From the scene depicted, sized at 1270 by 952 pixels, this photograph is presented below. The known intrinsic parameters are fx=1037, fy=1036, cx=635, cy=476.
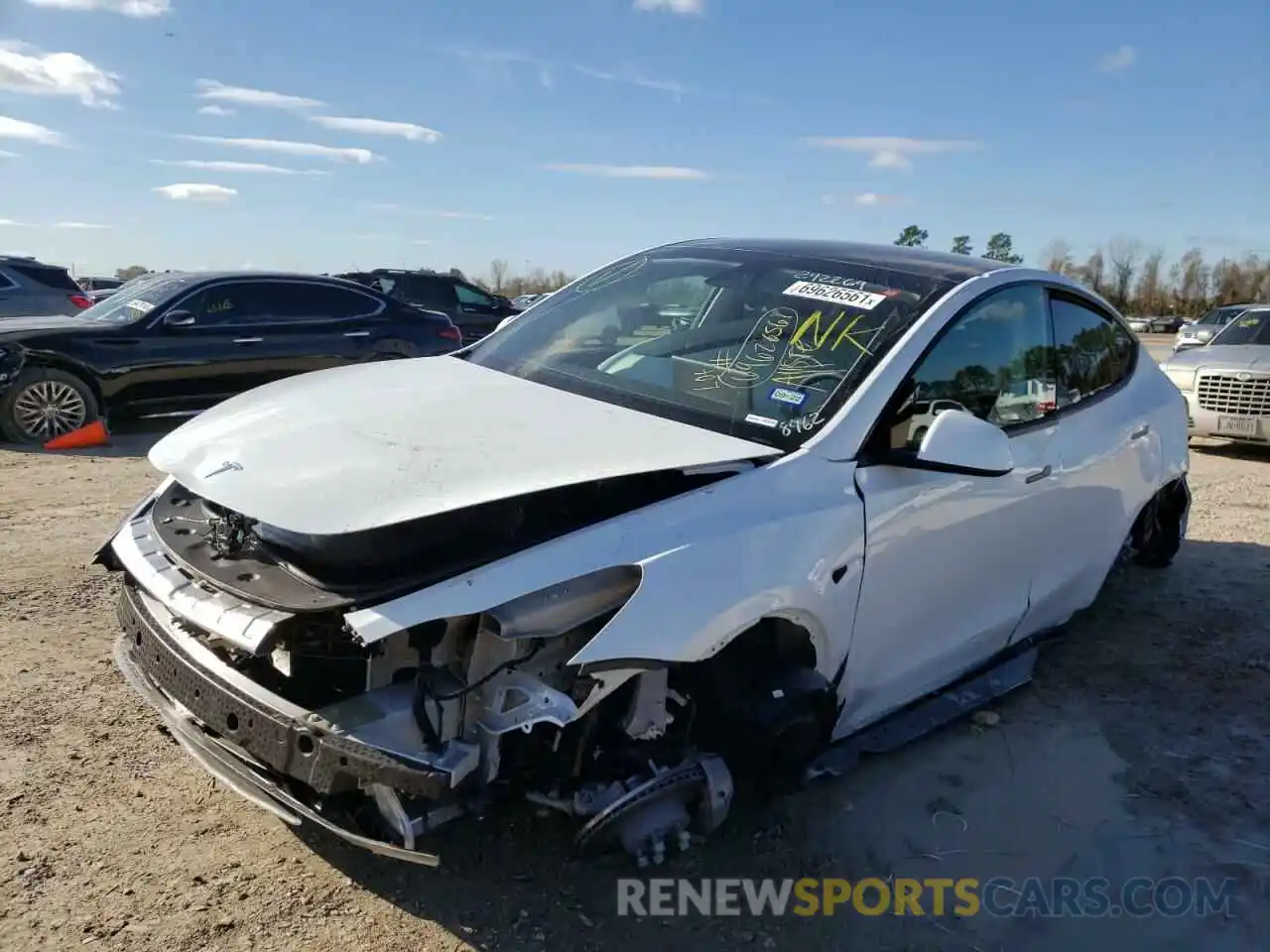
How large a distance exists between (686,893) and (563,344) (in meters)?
2.04

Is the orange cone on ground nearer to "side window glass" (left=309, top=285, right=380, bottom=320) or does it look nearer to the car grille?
"side window glass" (left=309, top=285, right=380, bottom=320)

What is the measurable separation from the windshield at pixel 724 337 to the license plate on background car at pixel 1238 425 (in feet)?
27.5

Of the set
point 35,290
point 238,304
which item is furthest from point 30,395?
point 35,290

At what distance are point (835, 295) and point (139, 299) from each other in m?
8.22

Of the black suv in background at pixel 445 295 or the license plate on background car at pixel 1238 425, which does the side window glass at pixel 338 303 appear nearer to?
the black suv in background at pixel 445 295

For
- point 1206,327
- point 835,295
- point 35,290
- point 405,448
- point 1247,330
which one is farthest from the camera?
point 1206,327

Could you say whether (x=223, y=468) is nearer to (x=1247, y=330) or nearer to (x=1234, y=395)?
(x=1234, y=395)

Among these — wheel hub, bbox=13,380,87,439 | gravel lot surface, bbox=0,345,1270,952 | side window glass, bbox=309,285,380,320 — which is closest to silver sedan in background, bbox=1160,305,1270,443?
gravel lot surface, bbox=0,345,1270,952

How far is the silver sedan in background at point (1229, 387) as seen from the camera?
10352mm

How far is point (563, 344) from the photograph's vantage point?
3975 mm

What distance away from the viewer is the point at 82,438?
29.5 feet

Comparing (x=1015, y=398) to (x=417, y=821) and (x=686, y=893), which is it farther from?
(x=417, y=821)

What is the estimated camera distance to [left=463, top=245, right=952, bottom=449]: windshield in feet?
10.6

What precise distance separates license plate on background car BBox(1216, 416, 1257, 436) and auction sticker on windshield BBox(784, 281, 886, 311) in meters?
8.62
